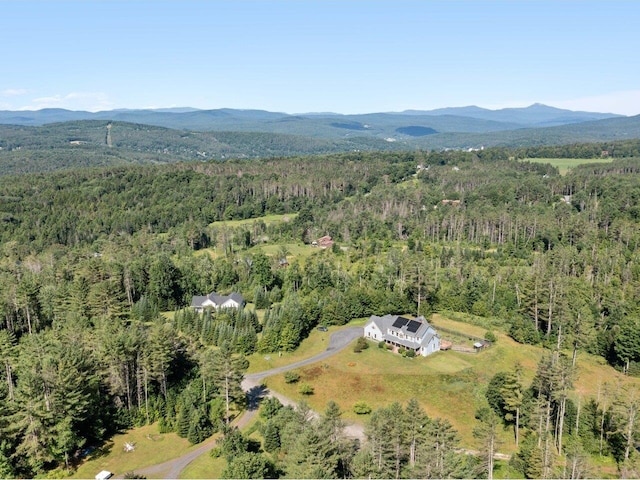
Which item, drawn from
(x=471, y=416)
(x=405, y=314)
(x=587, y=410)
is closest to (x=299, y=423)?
(x=471, y=416)

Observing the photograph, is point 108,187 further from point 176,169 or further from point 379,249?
point 379,249

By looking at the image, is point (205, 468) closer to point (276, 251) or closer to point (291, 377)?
point (291, 377)

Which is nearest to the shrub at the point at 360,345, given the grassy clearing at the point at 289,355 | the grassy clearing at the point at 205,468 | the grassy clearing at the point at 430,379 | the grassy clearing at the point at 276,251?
the grassy clearing at the point at 430,379

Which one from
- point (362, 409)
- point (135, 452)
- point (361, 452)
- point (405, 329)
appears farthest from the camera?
point (405, 329)

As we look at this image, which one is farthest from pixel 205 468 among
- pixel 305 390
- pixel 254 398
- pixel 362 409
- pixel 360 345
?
pixel 360 345

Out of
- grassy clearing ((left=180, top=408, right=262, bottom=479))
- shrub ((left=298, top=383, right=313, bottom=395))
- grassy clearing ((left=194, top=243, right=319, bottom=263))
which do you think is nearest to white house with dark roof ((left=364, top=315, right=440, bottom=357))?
shrub ((left=298, top=383, right=313, bottom=395))
